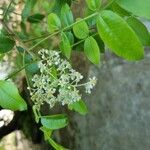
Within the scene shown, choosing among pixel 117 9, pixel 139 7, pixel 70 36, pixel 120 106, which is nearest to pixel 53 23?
pixel 70 36

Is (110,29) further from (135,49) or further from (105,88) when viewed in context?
(105,88)

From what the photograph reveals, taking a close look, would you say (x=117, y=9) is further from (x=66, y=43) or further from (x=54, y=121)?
(x=54, y=121)

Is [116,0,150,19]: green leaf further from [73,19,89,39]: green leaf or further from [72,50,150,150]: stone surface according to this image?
[72,50,150,150]: stone surface

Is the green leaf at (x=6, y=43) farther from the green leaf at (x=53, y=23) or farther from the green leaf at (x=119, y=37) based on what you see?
the green leaf at (x=119, y=37)

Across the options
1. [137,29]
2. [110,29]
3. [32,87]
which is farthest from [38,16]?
[110,29]

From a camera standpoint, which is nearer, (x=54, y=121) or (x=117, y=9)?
(x=117, y=9)

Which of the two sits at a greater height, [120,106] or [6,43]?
[6,43]
